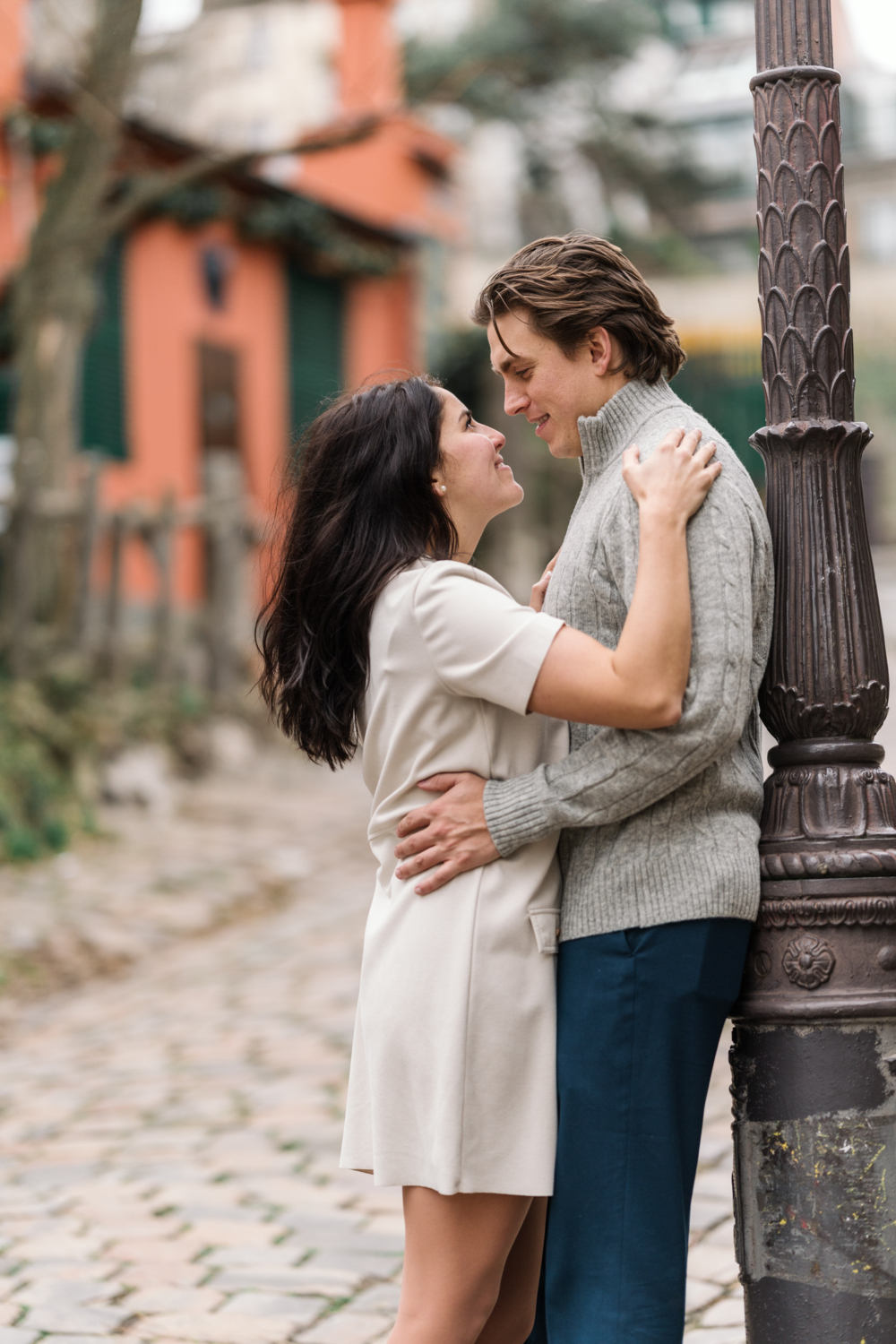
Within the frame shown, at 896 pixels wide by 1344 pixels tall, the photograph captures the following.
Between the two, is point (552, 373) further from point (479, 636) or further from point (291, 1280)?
point (291, 1280)

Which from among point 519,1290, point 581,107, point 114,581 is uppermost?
point 581,107

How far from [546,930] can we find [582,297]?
92 centimetres

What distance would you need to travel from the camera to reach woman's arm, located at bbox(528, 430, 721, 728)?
6.76 ft

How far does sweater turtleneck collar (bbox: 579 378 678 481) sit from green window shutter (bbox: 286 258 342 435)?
14.2 m

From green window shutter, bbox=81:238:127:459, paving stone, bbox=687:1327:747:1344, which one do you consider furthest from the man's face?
green window shutter, bbox=81:238:127:459

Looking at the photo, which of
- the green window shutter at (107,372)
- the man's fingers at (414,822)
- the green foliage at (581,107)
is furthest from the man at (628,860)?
the green foliage at (581,107)

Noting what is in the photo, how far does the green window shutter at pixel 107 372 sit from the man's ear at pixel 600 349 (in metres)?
12.0

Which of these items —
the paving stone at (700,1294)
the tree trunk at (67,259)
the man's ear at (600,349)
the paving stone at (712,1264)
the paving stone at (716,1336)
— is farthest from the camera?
the tree trunk at (67,259)

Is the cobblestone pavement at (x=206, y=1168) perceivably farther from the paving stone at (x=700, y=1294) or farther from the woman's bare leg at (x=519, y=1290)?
the woman's bare leg at (x=519, y=1290)

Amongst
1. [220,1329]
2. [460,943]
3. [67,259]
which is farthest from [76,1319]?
[67,259]

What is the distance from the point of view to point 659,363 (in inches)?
92.7

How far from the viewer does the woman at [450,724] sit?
2.13 metres

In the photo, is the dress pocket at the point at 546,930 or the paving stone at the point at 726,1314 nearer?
the dress pocket at the point at 546,930

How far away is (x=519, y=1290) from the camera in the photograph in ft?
8.00
